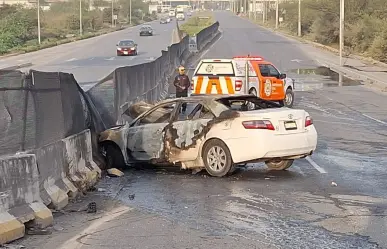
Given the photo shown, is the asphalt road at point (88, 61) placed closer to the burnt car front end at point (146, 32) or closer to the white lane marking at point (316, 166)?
the burnt car front end at point (146, 32)

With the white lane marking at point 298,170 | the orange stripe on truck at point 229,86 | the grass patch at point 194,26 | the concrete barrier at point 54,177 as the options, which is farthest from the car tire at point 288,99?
the grass patch at point 194,26

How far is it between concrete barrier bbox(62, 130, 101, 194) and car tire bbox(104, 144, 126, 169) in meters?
1.15

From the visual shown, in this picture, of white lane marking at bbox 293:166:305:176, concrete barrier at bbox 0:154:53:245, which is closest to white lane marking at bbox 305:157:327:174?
white lane marking at bbox 293:166:305:176

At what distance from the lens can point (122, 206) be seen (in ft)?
34.1

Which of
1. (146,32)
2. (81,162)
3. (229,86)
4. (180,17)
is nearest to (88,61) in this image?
(229,86)

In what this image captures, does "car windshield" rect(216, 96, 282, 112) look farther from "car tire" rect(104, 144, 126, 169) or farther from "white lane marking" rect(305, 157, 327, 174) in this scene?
"car tire" rect(104, 144, 126, 169)

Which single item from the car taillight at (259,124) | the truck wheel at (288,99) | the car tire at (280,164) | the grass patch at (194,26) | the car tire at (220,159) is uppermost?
the grass patch at (194,26)

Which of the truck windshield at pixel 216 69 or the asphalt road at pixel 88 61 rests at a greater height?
the truck windshield at pixel 216 69

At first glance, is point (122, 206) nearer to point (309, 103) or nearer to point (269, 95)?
point (269, 95)

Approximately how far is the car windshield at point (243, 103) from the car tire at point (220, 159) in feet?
2.75

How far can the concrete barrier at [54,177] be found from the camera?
32.0 ft

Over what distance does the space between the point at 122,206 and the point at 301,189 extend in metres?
2.92

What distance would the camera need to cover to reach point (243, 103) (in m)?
13.5

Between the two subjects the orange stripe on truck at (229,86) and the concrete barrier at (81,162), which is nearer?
the concrete barrier at (81,162)
